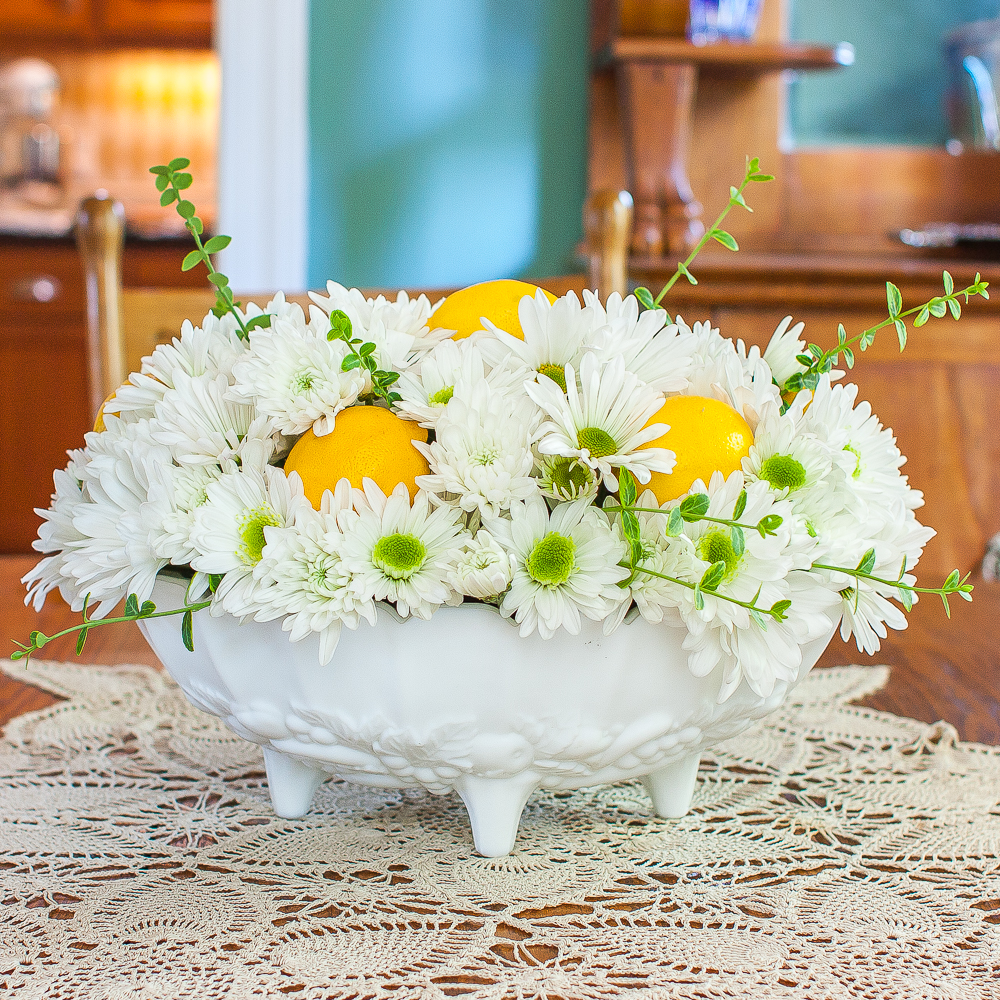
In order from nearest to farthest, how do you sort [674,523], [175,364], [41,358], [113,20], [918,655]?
[674,523] < [175,364] < [918,655] < [41,358] < [113,20]

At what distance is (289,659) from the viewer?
1.46ft

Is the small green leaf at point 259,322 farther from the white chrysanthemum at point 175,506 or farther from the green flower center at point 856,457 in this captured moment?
the green flower center at point 856,457

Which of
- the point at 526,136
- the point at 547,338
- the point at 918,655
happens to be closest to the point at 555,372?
the point at 547,338

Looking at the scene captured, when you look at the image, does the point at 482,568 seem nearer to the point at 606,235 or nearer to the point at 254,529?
the point at 254,529

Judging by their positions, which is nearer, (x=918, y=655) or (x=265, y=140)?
(x=918, y=655)

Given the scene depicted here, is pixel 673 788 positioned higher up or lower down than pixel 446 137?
lower down

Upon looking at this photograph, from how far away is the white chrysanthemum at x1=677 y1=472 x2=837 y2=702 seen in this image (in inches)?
16.1

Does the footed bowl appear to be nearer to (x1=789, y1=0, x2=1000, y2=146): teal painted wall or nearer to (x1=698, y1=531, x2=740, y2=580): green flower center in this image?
(x1=698, y1=531, x2=740, y2=580): green flower center

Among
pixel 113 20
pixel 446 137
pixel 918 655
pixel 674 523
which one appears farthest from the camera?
pixel 113 20

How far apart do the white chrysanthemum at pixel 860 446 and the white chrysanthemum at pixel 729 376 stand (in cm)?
2

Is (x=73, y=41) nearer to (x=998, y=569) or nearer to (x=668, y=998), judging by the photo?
(x=998, y=569)

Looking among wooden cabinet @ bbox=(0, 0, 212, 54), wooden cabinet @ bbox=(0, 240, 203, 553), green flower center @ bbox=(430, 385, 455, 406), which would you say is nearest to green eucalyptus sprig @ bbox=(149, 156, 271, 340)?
green flower center @ bbox=(430, 385, 455, 406)

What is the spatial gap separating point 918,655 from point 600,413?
1.71ft

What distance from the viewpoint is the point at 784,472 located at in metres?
0.44
